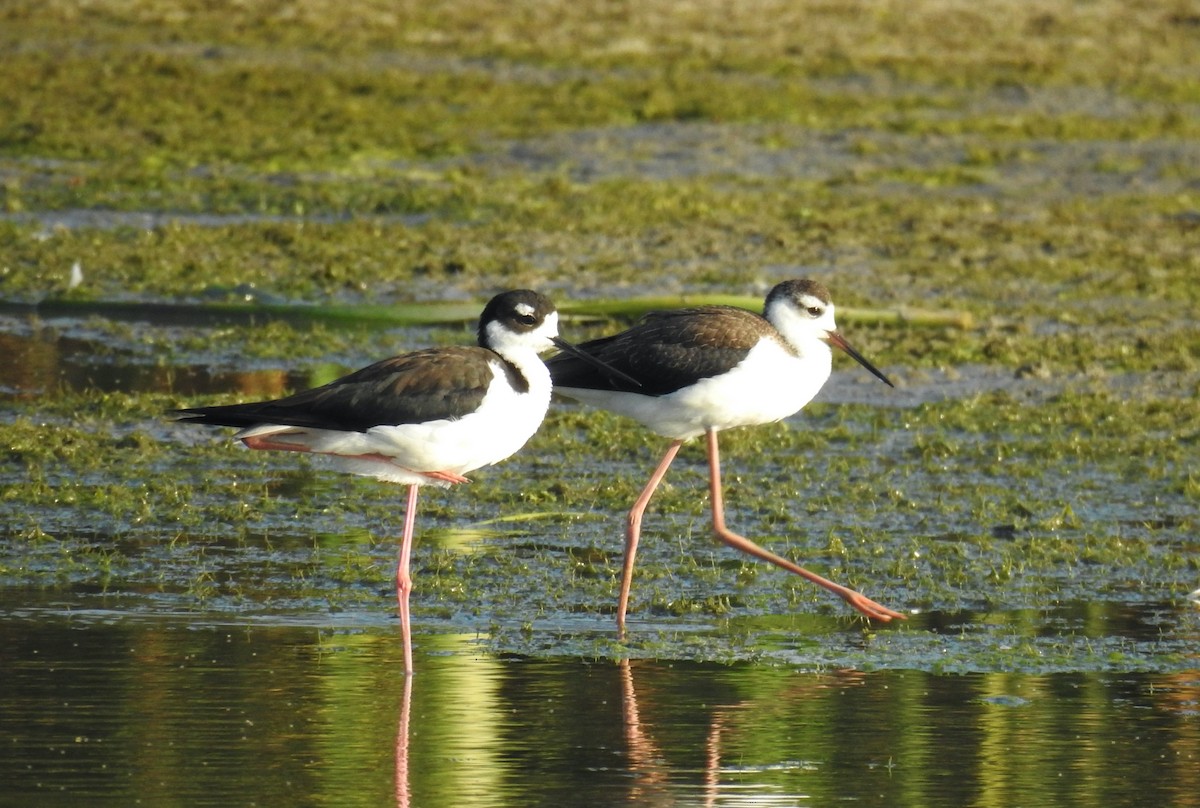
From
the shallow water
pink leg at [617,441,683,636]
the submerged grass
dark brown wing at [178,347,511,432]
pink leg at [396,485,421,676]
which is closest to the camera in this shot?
the shallow water

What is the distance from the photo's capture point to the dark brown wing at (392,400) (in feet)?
22.1

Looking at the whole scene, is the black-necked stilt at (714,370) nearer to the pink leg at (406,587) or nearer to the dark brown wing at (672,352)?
the dark brown wing at (672,352)

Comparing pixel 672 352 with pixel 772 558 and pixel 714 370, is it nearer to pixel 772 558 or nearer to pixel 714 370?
pixel 714 370

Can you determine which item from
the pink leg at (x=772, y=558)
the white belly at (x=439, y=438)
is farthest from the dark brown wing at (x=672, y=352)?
the white belly at (x=439, y=438)

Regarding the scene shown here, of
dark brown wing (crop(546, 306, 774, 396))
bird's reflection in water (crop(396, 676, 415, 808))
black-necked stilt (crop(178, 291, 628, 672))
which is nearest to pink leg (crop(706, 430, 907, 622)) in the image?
dark brown wing (crop(546, 306, 774, 396))

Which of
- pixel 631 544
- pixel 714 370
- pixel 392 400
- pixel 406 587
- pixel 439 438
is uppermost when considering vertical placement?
pixel 714 370

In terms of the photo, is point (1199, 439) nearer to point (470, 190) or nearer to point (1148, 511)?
point (1148, 511)

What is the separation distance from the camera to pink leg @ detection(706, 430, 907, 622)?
23.2 ft

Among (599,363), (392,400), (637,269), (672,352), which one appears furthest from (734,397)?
(637,269)

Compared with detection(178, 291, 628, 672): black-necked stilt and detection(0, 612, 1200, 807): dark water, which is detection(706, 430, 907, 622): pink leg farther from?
detection(178, 291, 628, 672): black-necked stilt

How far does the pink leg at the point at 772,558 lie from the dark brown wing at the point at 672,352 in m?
0.33

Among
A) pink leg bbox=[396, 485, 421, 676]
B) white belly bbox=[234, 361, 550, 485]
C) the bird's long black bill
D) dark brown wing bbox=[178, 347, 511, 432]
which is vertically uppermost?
the bird's long black bill

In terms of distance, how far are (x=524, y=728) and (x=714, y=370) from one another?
88.2 inches

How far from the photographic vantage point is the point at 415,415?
6.79m
